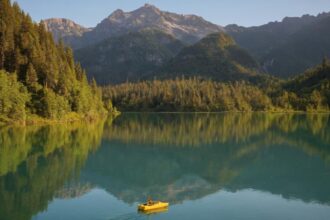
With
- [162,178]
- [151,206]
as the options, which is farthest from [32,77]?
[151,206]

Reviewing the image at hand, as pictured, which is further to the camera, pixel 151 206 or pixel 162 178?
pixel 162 178

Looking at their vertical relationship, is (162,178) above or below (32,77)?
below

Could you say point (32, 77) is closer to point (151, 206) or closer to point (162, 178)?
point (162, 178)

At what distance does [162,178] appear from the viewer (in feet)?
155

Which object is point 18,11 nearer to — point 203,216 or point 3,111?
point 3,111

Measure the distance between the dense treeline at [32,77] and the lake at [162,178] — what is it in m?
21.6

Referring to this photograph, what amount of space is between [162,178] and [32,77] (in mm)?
76808

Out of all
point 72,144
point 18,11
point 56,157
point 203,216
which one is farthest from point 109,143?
point 18,11

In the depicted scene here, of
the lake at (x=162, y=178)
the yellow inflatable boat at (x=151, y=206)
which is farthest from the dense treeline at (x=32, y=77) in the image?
the yellow inflatable boat at (x=151, y=206)

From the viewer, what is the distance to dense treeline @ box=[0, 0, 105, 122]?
102 meters

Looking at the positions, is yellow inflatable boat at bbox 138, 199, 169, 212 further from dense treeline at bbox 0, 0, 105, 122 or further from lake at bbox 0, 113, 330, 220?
dense treeline at bbox 0, 0, 105, 122

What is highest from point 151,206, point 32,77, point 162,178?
point 32,77

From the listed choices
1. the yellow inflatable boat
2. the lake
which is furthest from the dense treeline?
the yellow inflatable boat

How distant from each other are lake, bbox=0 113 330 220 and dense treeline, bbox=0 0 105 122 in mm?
21579
